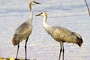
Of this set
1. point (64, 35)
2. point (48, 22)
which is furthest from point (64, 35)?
point (48, 22)

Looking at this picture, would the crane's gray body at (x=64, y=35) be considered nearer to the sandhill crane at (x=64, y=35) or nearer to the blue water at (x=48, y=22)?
the sandhill crane at (x=64, y=35)

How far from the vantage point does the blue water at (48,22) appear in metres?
12.5

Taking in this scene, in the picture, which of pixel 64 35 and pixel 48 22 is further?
pixel 48 22

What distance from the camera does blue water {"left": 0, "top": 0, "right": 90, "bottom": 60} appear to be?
1254 cm

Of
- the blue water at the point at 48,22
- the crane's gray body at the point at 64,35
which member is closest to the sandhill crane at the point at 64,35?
the crane's gray body at the point at 64,35

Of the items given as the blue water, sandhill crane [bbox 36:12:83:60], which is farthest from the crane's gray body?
the blue water

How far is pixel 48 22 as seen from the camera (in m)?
17.2

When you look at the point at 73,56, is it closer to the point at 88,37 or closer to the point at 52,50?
the point at 52,50

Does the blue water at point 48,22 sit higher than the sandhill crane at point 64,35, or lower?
lower

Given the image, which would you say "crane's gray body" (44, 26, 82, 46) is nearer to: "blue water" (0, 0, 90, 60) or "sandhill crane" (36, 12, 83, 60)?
"sandhill crane" (36, 12, 83, 60)

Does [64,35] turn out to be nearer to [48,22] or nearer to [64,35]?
[64,35]

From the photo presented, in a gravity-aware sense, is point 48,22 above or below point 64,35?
below

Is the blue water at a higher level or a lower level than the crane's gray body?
lower

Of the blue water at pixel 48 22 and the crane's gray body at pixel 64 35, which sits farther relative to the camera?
the blue water at pixel 48 22
